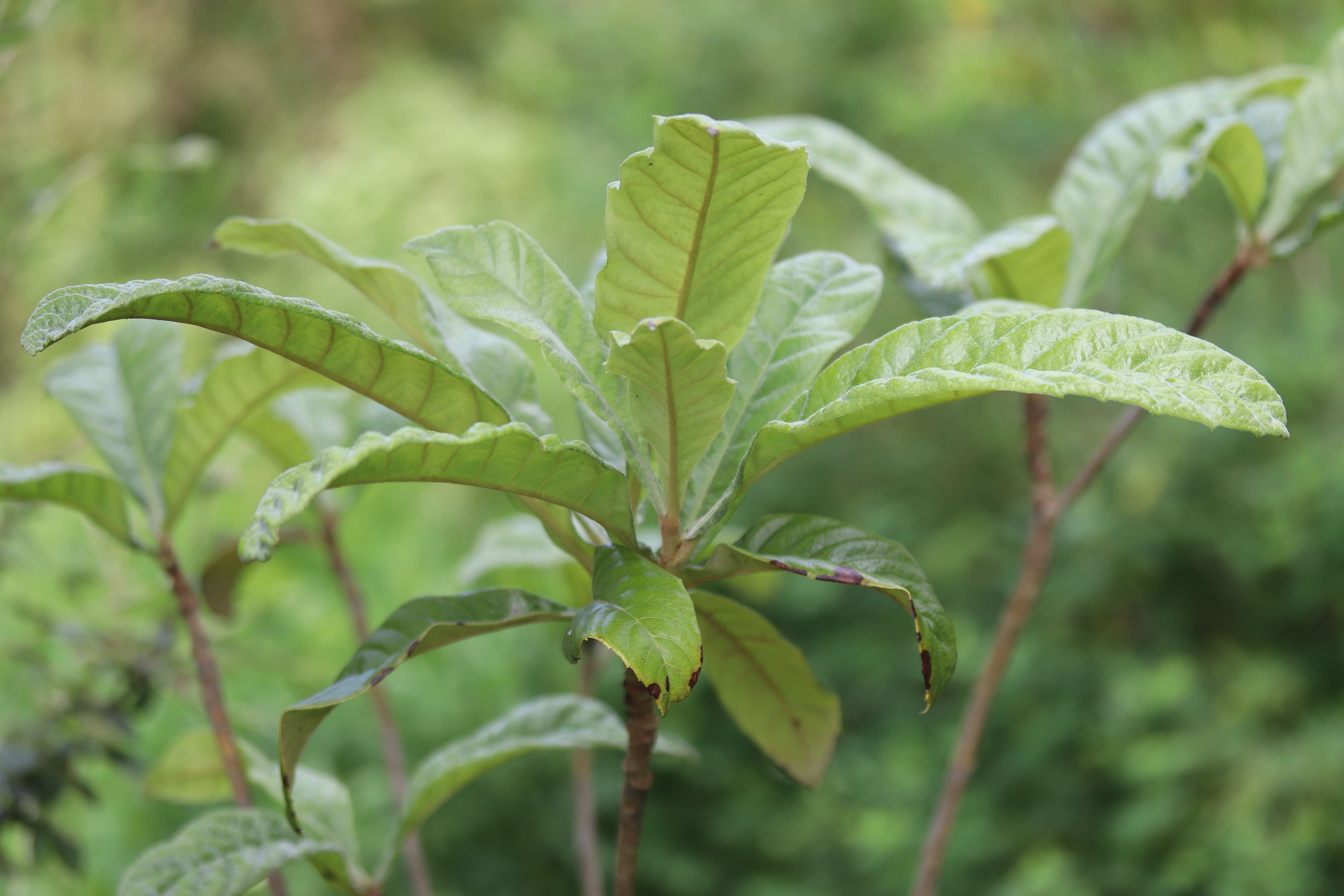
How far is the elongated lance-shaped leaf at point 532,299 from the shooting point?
0.45 metres

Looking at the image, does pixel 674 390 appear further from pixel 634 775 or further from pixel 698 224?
pixel 634 775

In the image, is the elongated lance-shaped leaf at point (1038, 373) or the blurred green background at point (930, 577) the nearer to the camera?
the elongated lance-shaped leaf at point (1038, 373)

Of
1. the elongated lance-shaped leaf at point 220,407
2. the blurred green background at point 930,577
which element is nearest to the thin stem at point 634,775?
the elongated lance-shaped leaf at point 220,407

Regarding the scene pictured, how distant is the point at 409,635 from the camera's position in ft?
1.52

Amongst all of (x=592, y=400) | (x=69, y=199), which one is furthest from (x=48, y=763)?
(x=592, y=400)

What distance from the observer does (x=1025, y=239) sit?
22.4 inches

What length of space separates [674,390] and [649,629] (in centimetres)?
10

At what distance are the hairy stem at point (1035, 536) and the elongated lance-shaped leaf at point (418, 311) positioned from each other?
34cm

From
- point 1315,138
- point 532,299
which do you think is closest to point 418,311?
point 532,299

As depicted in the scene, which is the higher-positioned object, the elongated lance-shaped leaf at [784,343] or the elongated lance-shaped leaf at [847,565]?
the elongated lance-shaped leaf at [784,343]

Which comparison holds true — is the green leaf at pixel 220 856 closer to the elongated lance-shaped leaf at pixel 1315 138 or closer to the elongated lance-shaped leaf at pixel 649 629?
the elongated lance-shaped leaf at pixel 649 629

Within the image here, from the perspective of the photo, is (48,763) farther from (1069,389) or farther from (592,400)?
(1069,389)

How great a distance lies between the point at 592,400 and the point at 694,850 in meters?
1.86

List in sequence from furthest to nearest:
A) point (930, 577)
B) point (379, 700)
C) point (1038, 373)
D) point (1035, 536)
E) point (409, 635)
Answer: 1. point (930, 577)
2. point (379, 700)
3. point (1035, 536)
4. point (409, 635)
5. point (1038, 373)
